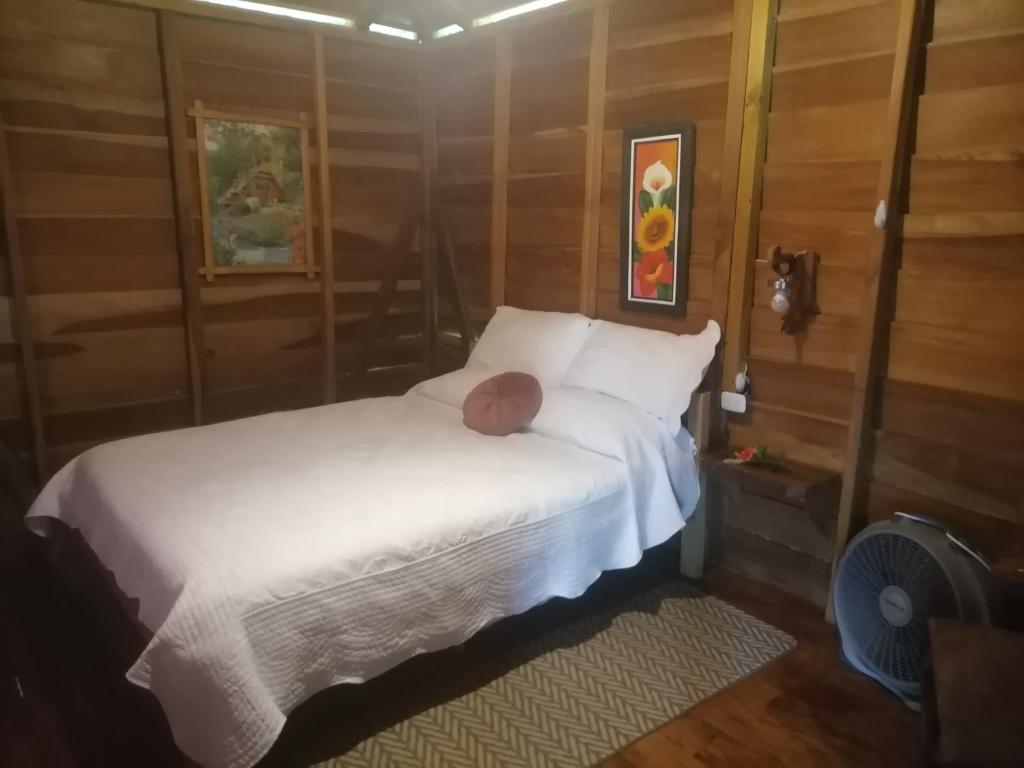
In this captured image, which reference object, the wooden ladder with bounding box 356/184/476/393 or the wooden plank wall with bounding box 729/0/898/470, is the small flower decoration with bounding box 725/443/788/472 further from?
Answer: the wooden ladder with bounding box 356/184/476/393

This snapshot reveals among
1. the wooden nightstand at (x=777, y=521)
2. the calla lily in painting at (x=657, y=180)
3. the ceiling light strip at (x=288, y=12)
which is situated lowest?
the wooden nightstand at (x=777, y=521)

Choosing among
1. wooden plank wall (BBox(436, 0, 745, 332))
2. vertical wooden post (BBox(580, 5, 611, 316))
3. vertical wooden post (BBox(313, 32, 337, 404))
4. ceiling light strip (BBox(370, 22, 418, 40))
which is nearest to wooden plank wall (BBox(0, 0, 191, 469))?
vertical wooden post (BBox(313, 32, 337, 404))

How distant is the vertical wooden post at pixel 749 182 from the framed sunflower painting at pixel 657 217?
24 cm

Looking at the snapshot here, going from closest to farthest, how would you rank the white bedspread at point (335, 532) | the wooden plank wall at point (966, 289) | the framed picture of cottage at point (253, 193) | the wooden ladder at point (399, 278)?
1. the white bedspread at point (335, 532)
2. the wooden plank wall at point (966, 289)
3. the framed picture of cottage at point (253, 193)
4. the wooden ladder at point (399, 278)

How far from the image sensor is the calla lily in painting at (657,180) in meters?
2.90

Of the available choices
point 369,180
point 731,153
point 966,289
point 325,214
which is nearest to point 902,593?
point 966,289

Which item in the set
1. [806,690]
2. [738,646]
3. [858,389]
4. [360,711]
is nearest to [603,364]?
[858,389]

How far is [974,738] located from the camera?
4.58ft

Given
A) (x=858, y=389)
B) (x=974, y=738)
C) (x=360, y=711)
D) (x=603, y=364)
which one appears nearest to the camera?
(x=974, y=738)

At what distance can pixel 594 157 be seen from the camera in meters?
3.16

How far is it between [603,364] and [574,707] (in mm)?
1276

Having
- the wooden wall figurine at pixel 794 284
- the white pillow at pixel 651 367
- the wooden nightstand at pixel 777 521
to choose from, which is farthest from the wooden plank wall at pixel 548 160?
the wooden nightstand at pixel 777 521

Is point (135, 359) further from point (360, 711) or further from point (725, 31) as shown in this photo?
point (725, 31)

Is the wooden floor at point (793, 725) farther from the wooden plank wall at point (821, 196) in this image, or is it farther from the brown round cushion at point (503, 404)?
the brown round cushion at point (503, 404)
